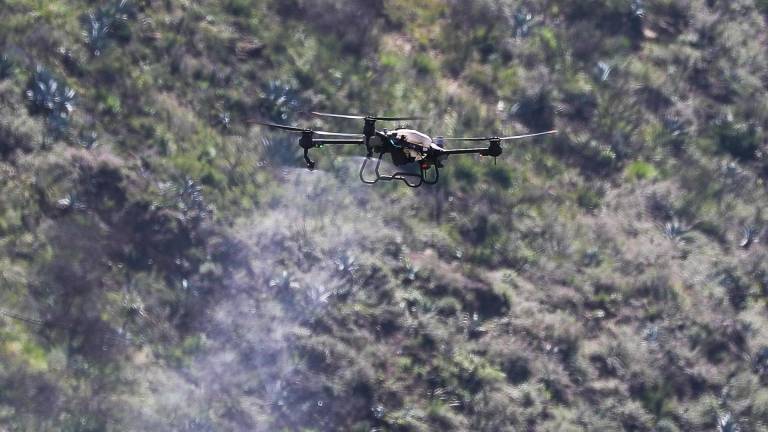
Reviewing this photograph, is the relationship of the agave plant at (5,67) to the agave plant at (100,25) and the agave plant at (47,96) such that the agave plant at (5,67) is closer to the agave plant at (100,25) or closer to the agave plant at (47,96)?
the agave plant at (47,96)

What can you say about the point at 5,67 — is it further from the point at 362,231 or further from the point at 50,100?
the point at 362,231

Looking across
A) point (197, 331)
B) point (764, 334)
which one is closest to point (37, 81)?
point (197, 331)

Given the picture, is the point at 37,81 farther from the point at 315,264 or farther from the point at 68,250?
the point at 315,264

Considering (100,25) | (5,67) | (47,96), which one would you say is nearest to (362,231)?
(47,96)

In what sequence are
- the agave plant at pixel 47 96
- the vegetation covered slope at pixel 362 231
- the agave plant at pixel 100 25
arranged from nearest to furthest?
the vegetation covered slope at pixel 362 231
the agave plant at pixel 47 96
the agave plant at pixel 100 25

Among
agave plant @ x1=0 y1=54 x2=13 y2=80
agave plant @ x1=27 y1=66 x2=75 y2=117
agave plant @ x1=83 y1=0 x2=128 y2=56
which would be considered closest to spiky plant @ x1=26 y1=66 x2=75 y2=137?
agave plant @ x1=27 y1=66 x2=75 y2=117

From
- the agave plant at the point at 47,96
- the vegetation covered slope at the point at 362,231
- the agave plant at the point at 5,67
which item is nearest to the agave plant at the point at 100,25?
the vegetation covered slope at the point at 362,231

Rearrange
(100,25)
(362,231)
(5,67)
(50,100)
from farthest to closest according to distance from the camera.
Result: (100,25) → (5,67) → (50,100) → (362,231)

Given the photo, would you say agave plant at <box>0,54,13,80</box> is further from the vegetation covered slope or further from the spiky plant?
the spiky plant
